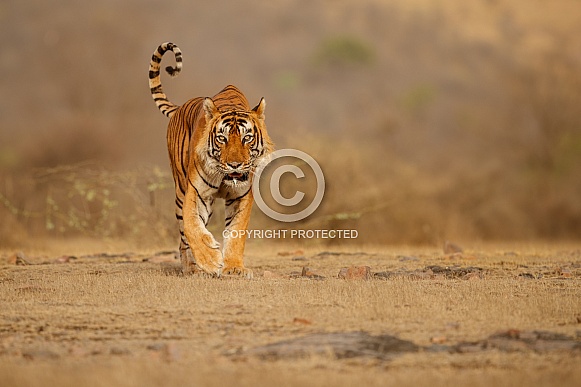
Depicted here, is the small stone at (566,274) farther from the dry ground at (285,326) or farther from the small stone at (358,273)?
the small stone at (358,273)

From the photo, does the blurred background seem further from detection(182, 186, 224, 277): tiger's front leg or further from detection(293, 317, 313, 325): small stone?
detection(293, 317, 313, 325): small stone

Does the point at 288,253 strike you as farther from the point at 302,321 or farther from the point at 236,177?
the point at 302,321

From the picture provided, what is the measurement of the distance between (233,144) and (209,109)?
21.4 inches

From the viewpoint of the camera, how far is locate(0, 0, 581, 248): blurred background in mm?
18188

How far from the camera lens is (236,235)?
33.2 ft

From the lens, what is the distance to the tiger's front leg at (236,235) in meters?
9.95

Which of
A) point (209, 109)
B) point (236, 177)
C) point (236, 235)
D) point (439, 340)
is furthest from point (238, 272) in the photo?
point (439, 340)

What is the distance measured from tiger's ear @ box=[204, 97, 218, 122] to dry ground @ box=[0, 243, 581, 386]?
165 cm

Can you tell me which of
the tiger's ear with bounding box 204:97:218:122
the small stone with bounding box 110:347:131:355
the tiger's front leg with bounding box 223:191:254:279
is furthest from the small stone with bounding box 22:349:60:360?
the tiger's ear with bounding box 204:97:218:122

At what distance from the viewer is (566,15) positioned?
40.7 m

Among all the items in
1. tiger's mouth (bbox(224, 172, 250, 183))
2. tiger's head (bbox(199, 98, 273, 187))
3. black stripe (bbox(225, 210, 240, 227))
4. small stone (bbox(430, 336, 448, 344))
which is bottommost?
small stone (bbox(430, 336, 448, 344))

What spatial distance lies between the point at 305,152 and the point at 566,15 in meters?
25.8

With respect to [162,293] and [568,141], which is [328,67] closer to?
[568,141]

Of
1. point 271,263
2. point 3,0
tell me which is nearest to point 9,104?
point 3,0
